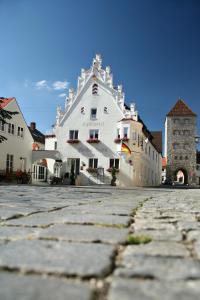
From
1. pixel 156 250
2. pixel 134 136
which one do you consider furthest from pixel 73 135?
pixel 156 250

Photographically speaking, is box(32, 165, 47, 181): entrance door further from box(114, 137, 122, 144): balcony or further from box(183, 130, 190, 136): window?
box(183, 130, 190, 136): window

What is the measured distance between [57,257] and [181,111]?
60.2 metres

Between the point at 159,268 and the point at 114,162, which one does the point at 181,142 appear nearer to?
the point at 114,162

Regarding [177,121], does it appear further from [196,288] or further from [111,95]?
[196,288]

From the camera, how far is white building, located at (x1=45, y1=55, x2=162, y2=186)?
2975cm

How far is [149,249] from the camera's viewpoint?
1971mm

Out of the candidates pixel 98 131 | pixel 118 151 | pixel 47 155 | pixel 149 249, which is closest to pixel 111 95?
pixel 98 131

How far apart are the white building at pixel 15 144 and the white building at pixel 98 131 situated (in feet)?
13.7

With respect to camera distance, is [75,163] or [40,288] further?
[75,163]

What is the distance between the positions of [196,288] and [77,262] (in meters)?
0.59

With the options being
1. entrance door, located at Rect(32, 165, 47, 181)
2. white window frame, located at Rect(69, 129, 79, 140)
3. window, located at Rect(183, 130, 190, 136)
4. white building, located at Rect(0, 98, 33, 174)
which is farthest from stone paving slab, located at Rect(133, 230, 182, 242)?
window, located at Rect(183, 130, 190, 136)

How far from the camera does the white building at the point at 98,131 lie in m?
29.8

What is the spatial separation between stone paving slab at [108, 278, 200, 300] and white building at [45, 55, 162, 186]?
2746cm

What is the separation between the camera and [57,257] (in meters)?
1.73
